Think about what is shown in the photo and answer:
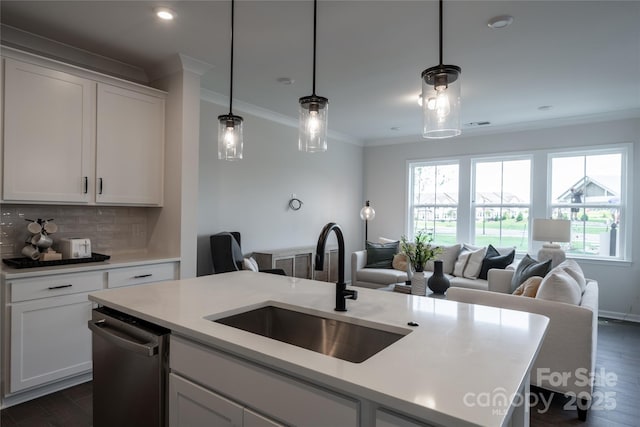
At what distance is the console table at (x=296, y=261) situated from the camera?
4.55m

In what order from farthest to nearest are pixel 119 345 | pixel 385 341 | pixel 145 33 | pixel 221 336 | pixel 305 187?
pixel 305 187, pixel 145 33, pixel 119 345, pixel 385 341, pixel 221 336

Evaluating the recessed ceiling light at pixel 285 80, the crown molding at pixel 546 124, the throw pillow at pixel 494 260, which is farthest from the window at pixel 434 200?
the recessed ceiling light at pixel 285 80

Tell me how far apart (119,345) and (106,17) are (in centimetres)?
224

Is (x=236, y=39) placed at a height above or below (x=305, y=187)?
above

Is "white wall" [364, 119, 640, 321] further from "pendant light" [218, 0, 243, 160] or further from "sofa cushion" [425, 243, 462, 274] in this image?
"pendant light" [218, 0, 243, 160]

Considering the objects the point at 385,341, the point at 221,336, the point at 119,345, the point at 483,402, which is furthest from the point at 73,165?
the point at 483,402

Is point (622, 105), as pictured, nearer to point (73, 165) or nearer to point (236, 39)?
point (236, 39)

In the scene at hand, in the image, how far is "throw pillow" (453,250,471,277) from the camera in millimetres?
5004

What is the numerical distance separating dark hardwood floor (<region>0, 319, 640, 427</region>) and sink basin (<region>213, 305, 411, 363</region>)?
4.92 ft

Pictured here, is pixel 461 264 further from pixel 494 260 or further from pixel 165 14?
pixel 165 14

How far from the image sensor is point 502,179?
564 centimetres

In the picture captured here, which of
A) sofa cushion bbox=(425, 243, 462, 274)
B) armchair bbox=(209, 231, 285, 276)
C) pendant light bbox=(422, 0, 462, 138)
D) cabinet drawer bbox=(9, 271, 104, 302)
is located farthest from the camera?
sofa cushion bbox=(425, 243, 462, 274)

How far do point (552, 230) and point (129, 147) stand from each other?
4.89 m

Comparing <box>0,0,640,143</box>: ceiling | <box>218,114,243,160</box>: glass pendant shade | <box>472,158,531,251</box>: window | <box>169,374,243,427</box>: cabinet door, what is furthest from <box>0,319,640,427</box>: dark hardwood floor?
<box>0,0,640,143</box>: ceiling
